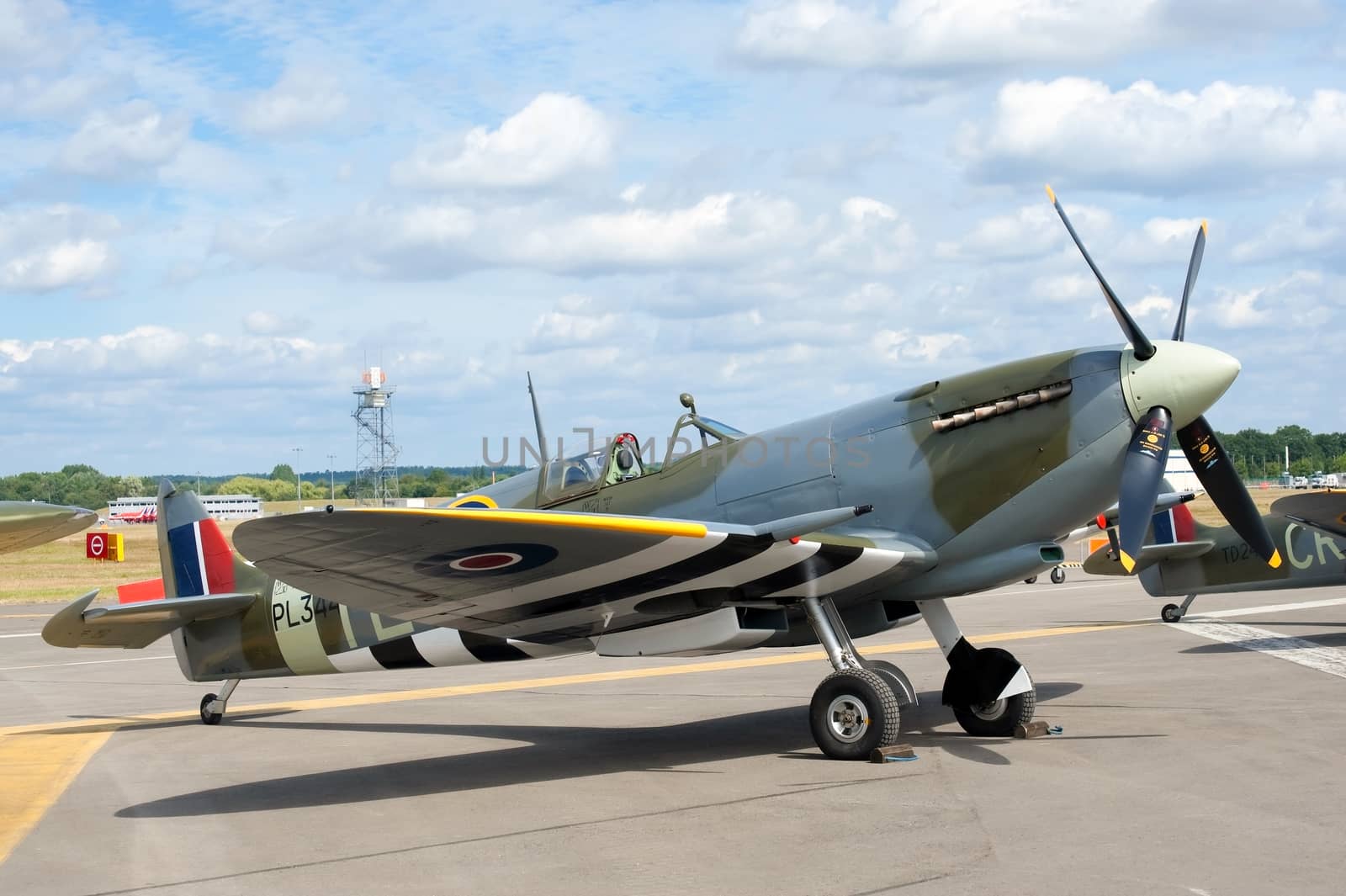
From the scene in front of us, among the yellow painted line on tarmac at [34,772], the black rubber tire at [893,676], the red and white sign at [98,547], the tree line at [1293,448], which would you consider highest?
the red and white sign at [98,547]

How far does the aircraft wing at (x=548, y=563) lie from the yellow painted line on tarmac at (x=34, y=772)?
2141 mm

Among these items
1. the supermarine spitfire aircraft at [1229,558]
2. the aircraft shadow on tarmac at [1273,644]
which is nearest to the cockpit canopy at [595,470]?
the aircraft shadow on tarmac at [1273,644]

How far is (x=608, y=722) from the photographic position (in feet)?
37.4

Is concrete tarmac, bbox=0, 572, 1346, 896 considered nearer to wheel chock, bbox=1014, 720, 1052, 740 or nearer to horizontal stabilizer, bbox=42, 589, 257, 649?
wheel chock, bbox=1014, 720, 1052, 740

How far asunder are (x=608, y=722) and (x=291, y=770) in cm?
300

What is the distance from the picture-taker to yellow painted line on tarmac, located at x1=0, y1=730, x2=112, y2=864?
7.64 metres

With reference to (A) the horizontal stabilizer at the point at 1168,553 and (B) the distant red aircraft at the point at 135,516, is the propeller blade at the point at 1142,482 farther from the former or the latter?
(B) the distant red aircraft at the point at 135,516

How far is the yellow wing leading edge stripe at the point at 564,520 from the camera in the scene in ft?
22.3

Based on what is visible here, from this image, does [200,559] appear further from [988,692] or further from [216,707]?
[988,692]

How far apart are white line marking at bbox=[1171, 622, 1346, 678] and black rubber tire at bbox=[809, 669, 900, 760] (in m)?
6.60

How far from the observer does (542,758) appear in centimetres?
955

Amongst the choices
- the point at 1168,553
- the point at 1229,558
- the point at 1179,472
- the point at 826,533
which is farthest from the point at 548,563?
the point at 1179,472

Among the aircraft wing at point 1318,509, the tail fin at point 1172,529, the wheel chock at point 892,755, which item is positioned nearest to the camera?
the wheel chock at point 892,755

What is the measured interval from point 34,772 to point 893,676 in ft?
21.4
